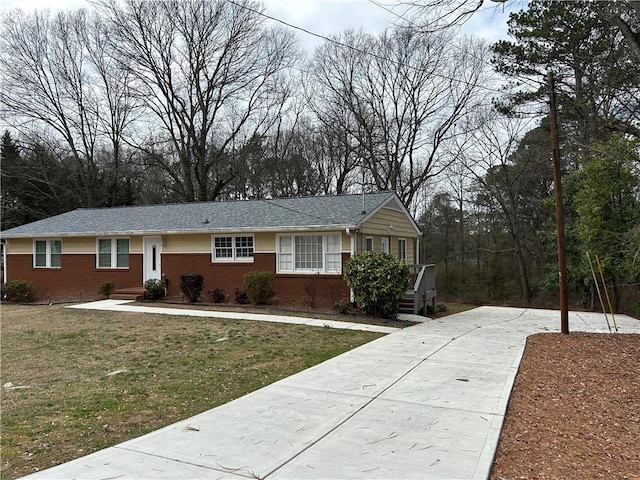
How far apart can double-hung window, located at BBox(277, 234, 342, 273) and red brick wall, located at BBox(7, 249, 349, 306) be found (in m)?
0.26

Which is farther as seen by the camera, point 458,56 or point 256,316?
point 458,56

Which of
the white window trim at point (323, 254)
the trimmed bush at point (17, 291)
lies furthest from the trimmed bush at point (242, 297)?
the trimmed bush at point (17, 291)

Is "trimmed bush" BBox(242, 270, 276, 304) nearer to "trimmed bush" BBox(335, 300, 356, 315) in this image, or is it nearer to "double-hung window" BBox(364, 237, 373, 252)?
"trimmed bush" BBox(335, 300, 356, 315)

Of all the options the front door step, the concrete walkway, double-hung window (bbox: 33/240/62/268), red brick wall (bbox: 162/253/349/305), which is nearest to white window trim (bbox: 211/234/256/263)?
red brick wall (bbox: 162/253/349/305)

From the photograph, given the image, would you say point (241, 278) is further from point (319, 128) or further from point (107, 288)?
point (319, 128)

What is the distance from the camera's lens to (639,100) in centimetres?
1342

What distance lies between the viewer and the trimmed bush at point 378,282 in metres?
11.8

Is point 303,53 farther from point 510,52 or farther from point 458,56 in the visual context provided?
point 510,52

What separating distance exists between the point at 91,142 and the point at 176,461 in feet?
104

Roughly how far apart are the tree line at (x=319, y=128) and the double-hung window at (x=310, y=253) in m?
9.77

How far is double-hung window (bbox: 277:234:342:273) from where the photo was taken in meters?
14.2

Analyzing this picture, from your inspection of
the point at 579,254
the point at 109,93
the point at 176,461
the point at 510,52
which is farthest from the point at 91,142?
the point at 176,461

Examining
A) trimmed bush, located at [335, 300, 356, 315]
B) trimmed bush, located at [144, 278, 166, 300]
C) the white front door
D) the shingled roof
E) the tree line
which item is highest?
the tree line

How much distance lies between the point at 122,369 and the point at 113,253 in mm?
12382
